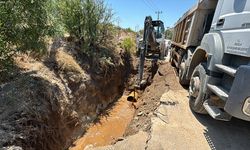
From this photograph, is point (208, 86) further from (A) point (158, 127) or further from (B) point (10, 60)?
(B) point (10, 60)

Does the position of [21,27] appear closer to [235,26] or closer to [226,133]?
[235,26]

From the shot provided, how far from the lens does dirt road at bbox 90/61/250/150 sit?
4094 mm

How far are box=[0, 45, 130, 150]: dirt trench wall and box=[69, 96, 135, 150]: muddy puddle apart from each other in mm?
325

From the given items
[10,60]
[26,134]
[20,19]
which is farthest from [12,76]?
[26,134]

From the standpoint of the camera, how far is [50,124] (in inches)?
209

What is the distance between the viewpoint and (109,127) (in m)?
7.75

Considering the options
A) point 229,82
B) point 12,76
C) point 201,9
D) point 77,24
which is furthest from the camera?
point 77,24

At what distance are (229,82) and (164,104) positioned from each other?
2293mm

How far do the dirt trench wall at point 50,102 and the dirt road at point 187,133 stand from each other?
169 centimetres

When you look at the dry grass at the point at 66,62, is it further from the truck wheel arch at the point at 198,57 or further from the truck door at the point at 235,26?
the truck door at the point at 235,26

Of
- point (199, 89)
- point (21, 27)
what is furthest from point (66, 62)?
point (199, 89)

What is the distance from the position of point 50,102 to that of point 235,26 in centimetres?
455

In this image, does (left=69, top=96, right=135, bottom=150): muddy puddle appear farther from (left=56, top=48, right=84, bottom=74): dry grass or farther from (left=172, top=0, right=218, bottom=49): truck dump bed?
(left=172, top=0, right=218, bottom=49): truck dump bed

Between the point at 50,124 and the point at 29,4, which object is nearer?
the point at 29,4
